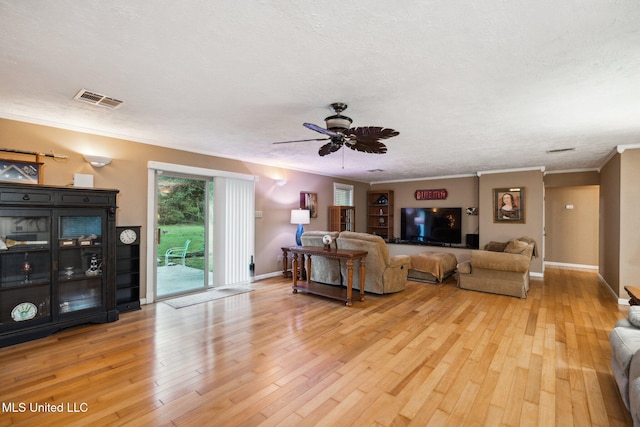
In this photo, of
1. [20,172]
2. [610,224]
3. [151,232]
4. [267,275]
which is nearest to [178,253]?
[151,232]

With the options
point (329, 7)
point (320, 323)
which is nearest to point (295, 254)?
point (320, 323)

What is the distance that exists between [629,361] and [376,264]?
123 inches

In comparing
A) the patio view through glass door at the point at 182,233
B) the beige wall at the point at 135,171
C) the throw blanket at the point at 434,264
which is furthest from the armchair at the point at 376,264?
the patio view through glass door at the point at 182,233

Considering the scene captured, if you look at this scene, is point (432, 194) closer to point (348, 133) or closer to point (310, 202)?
point (310, 202)

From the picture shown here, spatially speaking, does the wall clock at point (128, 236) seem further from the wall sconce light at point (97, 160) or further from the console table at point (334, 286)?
the console table at point (334, 286)

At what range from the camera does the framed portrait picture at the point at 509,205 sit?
22.0 feet

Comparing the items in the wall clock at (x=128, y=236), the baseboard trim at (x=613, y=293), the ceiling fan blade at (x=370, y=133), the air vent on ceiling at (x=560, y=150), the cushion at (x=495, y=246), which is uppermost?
the air vent on ceiling at (x=560, y=150)

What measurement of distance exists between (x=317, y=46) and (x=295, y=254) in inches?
145

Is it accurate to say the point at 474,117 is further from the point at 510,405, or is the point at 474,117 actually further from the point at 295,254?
the point at 295,254

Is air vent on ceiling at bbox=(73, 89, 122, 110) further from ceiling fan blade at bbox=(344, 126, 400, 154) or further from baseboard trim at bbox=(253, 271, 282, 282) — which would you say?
baseboard trim at bbox=(253, 271, 282, 282)

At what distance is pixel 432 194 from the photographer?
27.5 ft

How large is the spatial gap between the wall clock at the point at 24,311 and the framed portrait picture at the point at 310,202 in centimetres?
480

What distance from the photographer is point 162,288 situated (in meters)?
4.94

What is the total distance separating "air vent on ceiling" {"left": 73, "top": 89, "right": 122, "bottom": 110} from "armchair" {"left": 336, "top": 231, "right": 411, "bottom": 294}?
142 inches
